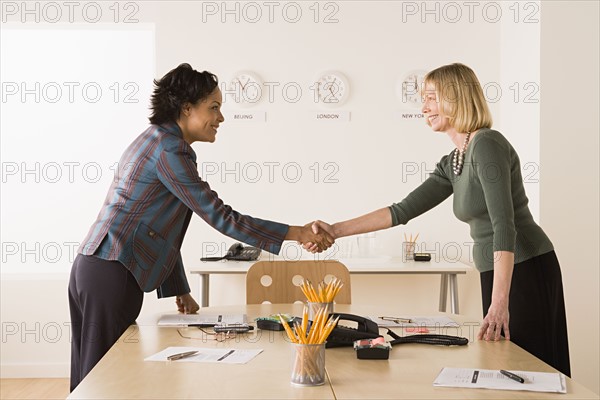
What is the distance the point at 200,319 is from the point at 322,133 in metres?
2.67

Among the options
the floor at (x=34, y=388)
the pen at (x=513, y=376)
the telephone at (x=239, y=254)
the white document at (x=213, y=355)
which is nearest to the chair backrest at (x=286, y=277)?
the white document at (x=213, y=355)

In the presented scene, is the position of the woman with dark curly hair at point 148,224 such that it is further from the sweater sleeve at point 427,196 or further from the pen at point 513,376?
the pen at point 513,376

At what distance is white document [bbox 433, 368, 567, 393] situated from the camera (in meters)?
1.74

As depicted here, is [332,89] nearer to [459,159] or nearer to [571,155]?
[571,155]

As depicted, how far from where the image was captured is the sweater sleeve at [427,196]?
3.04m

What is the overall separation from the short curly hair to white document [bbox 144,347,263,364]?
959mm

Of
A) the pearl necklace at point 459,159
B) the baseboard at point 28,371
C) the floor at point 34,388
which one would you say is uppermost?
the pearl necklace at point 459,159

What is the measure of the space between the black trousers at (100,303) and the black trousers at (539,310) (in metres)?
1.20

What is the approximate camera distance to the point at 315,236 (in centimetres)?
333

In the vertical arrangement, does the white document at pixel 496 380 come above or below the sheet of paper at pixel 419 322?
below

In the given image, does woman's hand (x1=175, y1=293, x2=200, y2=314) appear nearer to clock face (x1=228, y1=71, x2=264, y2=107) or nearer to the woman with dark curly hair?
the woman with dark curly hair

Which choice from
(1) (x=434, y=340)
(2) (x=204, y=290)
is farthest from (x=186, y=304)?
(2) (x=204, y=290)

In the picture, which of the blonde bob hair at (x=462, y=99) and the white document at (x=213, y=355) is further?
the blonde bob hair at (x=462, y=99)

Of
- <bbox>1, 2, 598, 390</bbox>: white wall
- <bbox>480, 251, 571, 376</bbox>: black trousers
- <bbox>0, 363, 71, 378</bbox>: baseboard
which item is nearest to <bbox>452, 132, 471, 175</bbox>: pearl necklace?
<bbox>480, 251, 571, 376</bbox>: black trousers
